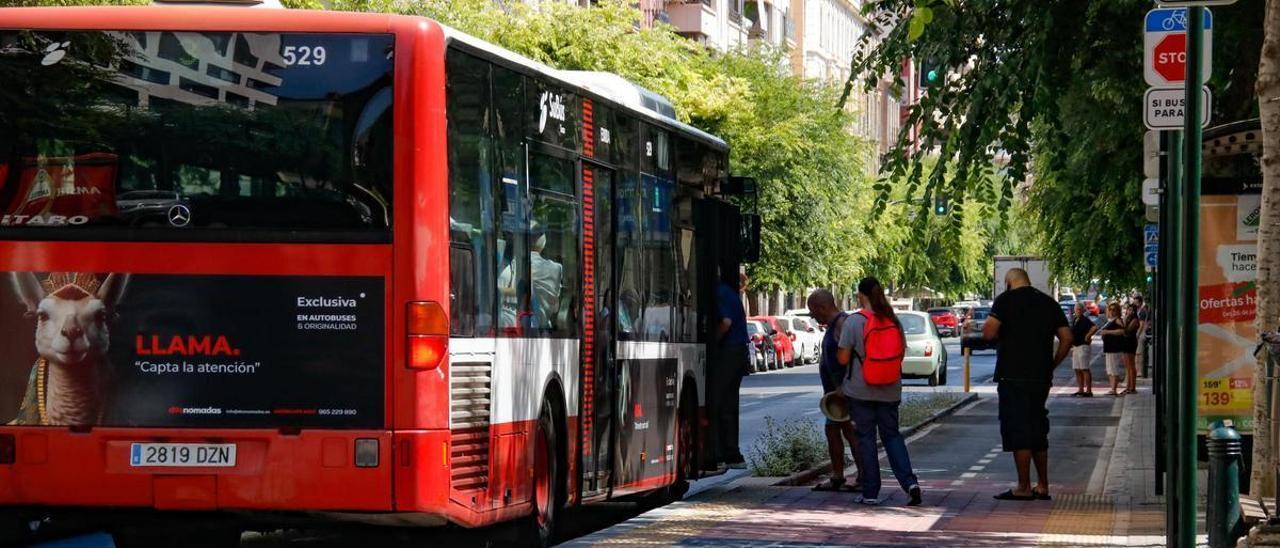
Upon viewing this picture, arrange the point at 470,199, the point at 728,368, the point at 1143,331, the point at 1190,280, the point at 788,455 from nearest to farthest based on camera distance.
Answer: the point at 1190,280 → the point at 470,199 → the point at 728,368 → the point at 788,455 → the point at 1143,331

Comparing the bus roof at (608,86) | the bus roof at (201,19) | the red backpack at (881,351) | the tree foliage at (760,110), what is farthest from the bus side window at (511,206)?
the tree foliage at (760,110)

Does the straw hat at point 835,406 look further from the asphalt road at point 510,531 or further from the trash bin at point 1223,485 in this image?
the trash bin at point 1223,485

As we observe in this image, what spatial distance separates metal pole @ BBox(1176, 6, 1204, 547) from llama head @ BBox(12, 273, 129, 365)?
498cm

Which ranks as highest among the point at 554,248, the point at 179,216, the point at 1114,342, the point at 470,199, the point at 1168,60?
the point at 1168,60

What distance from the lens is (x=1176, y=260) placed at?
10000 mm

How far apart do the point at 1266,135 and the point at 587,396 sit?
177 inches

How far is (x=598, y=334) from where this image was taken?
13.9 meters

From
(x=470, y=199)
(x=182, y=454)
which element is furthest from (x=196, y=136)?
(x=182, y=454)

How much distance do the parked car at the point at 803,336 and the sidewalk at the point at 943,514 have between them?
39303mm

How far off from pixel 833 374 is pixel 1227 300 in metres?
3.21

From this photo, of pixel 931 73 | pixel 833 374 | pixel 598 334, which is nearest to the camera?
pixel 598 334

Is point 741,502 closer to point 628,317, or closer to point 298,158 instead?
point 628,317

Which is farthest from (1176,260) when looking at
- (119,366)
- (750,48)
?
(750,48)

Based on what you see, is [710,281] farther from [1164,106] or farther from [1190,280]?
[1190,280]
